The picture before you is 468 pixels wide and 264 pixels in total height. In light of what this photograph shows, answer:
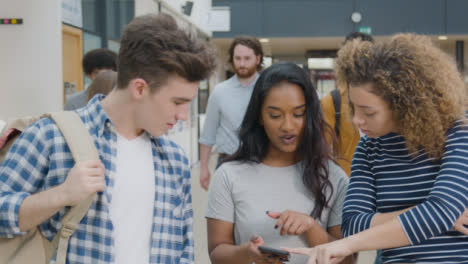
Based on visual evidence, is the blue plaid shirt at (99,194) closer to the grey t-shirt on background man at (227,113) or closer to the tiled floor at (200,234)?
the grey t-shirt on background man at (227,113)

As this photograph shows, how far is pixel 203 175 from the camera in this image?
14.0 ft

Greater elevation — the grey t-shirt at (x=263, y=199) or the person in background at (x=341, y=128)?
the person in background at (x=341, y=128)

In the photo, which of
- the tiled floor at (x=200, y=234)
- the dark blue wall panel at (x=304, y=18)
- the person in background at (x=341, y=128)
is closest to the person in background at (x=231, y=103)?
the tiled floor at (x=200, y=234)

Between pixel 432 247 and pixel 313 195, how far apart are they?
1.81 ft

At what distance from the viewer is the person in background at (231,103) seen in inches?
163

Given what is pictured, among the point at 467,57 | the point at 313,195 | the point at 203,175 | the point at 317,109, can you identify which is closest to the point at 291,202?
the point at 313,195

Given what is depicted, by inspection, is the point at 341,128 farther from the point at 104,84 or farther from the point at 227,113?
the point at 104,84

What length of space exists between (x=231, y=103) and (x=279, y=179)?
2258mm

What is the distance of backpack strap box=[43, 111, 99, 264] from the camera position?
134 cm

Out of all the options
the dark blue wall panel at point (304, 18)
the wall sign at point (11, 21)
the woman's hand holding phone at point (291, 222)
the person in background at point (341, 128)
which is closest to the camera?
the woman's hand holding phone at point (291, 222)

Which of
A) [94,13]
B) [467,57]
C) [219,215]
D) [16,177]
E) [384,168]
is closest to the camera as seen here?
[16,177]

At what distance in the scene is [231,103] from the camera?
13.7 feet

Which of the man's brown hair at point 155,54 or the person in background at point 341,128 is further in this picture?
the person in background at point 341,128

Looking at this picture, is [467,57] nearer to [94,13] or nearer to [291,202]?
[94,13]
